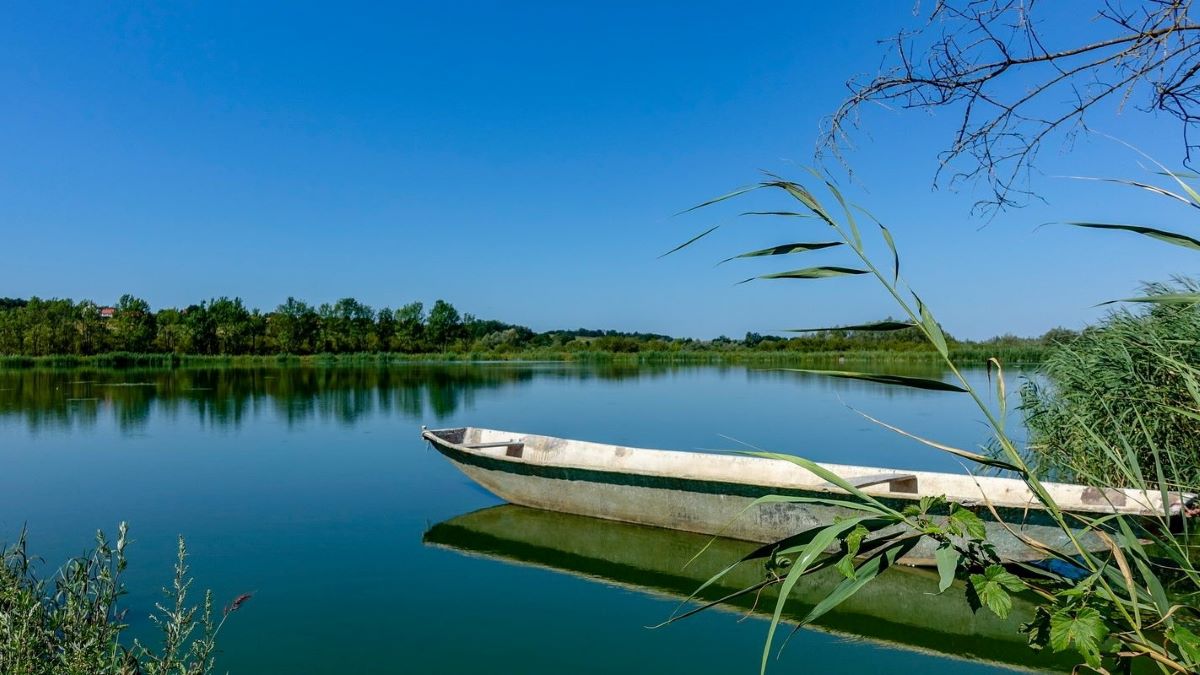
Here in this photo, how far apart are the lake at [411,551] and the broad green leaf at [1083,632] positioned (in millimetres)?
469

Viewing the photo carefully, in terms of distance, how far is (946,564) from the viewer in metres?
1.18

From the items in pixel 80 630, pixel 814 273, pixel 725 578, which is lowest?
pixel 725 578

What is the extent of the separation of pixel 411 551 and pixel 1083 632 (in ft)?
21.5

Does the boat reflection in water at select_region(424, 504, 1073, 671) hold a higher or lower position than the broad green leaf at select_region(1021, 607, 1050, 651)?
lower

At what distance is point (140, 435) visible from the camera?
46.4 ft

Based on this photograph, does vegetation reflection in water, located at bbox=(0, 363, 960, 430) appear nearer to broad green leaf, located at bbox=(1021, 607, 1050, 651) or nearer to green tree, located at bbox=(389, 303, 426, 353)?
broad green leaf, located at bbox=(1021, 607, 1050, 651)

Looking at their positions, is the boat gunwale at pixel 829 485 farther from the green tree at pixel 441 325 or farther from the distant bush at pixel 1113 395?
the green tree at pixel 441 325

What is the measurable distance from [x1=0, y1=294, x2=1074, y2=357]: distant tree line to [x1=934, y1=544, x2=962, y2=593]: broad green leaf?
41.0 meters

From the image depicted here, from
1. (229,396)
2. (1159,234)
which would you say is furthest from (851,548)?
(229,396)

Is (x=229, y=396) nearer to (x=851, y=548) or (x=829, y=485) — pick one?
(x=829, y=485)

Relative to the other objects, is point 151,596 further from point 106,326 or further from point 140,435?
point 106,326

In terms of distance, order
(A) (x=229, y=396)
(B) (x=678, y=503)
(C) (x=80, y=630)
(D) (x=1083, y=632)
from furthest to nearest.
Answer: (A) (x=229, y=396) → (B) (x=678, y=503) → (C) (x=80, y=630) → (D) (x=1083, y=632)

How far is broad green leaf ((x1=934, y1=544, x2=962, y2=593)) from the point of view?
114 cm

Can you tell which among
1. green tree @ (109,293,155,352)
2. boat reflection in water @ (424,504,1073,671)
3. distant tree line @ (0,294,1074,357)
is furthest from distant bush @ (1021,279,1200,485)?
green tree @ (109,293,155,352)
